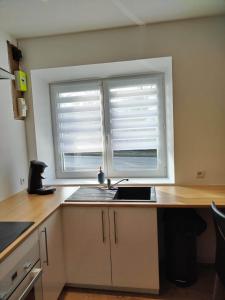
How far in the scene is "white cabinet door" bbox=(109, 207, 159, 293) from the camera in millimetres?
1761

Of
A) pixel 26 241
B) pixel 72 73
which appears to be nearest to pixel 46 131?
pixel 72 73

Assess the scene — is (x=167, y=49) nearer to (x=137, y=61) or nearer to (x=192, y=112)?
(x=137, y=61)

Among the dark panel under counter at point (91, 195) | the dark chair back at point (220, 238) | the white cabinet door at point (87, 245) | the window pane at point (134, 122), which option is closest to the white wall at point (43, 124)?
the dark panel under counter at point (91, 195)

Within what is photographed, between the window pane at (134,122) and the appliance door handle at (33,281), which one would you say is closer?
the appliance door handle at (33,281)

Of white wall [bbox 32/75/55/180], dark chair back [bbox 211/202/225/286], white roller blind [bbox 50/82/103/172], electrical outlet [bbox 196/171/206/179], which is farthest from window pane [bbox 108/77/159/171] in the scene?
dark chair back [bbox 211/202/225/286]

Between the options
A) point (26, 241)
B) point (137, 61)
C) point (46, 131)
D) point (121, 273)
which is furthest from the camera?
point (46, 131)

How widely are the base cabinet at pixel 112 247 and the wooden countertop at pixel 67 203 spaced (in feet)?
0.34

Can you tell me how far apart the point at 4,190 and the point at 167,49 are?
2.08 metres

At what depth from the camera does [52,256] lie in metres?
1.68

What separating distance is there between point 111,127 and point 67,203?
1152 millimetres

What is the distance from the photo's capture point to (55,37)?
7.54 feet

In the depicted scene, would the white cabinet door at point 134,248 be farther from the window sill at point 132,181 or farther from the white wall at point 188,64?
the white wall at point 188,64

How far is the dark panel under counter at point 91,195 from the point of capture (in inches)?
74.9

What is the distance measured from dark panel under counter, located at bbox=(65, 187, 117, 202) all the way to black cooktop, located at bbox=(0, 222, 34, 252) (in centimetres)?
52
